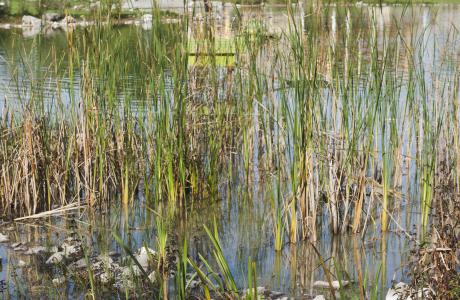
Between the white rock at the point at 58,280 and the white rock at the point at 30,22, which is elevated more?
the white rock at the point at 30,22

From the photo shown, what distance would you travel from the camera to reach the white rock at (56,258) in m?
4.96

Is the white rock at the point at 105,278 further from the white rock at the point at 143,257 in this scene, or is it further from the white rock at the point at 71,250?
the white rock at the point at 71,250

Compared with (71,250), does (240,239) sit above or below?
below

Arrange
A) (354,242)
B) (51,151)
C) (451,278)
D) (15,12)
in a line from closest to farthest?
1. (451,278)
2. (354,242)
3. (51,151)
4. (15,12)

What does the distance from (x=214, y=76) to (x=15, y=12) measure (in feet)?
100

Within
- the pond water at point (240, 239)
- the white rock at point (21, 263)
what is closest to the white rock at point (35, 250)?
the pond water at point (240, 239)

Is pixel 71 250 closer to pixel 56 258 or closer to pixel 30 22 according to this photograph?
pixel 56 258

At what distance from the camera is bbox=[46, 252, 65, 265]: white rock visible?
4961 millimetres

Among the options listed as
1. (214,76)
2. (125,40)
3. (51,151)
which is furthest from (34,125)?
(214,76)

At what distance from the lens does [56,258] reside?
4980 millimetres

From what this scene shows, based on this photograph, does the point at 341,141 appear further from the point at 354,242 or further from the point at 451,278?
the point at 451,278

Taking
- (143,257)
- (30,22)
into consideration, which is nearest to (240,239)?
(143,257)

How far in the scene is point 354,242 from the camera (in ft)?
17.6

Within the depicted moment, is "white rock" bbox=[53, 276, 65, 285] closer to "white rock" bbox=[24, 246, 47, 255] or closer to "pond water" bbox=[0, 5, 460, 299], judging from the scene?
"pond water" bbox=[0, 5, 460, 299]
